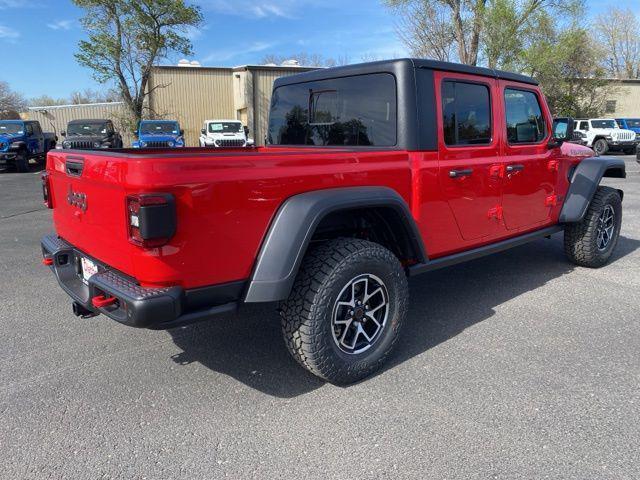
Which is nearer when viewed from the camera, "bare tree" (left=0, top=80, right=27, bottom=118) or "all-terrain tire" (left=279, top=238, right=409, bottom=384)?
"all-terrain tire" (left=279, top=238, right=409, bottom=384)

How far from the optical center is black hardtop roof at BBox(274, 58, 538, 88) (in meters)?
3.38

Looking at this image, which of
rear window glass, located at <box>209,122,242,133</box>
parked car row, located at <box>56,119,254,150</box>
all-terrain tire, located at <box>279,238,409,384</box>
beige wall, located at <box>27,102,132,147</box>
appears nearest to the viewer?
all-terrain tire, located at <box>279,238,409,384</box>

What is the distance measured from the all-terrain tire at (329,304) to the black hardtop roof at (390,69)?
1.26 meters

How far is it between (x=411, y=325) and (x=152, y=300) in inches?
86.4

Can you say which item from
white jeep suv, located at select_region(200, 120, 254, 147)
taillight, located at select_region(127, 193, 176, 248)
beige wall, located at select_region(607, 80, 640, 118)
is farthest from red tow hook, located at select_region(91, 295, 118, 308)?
beige wall, located at select_region(607, 80, 640, 118)

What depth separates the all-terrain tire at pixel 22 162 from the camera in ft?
58.2

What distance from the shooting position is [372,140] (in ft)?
11.7

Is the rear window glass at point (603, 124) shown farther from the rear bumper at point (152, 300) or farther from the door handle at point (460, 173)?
the rear bumper at point (152, 300)

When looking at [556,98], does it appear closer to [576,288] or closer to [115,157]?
[576,288]

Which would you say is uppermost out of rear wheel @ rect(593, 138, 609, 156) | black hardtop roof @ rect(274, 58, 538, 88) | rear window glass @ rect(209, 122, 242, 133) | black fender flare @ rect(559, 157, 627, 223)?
rear window glass @ rect(209, 122, 242, 133)

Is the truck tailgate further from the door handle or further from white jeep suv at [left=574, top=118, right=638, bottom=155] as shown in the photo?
white jeep suv at [left=574, top=118, right=638, bottom=155]

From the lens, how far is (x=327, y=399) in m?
2.87

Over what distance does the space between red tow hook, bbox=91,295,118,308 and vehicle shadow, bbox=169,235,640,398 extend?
34.6 inches

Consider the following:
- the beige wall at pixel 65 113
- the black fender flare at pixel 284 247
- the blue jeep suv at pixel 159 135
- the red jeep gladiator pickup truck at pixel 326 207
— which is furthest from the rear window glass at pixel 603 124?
the black fender flare at pixel 284 247
